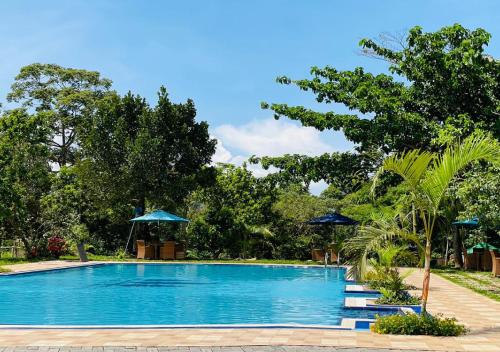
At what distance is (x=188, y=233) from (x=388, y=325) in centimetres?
2071

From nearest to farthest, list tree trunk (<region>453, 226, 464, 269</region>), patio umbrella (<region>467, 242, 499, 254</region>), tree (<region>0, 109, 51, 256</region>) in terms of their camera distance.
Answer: patio umbrella (<region>467, 242, 499, 254</region>), tree (<region>0, 109, 51, 256</region>), tree trunk (<region>453, 226, 464, 269</region>)

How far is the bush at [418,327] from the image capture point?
719cm

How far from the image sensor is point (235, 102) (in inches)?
861

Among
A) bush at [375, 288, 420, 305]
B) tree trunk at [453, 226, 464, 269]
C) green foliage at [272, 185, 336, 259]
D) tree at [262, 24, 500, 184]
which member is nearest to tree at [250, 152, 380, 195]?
tree at [262, 24, 500, 184]

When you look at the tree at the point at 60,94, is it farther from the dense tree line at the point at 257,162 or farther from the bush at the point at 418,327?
the bush at the point at 418,327

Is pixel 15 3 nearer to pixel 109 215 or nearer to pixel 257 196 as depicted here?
pixel 109 215

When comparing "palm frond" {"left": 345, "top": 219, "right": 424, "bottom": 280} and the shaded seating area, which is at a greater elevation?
"palm frond" {"left": 345, "top": 219, "right": 424, "bottom": 280}

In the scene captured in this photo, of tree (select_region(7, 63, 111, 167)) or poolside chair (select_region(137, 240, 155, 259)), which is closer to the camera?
poolside chair (select_region(137, 240, 155, 259))

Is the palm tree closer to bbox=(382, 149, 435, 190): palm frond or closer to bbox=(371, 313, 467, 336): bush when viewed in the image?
bbox=(382, 149, 435, 190): palm frond

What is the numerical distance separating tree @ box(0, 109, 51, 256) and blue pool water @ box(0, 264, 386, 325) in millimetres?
3650

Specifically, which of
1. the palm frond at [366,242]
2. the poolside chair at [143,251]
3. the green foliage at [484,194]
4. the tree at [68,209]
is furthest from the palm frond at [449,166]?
the poolside chair at [143,251]

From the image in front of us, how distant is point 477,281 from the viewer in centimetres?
1616

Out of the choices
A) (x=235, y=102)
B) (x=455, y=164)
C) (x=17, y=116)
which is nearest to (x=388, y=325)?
(x=455, y=164)

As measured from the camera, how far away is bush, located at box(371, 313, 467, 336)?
7.19 meters
